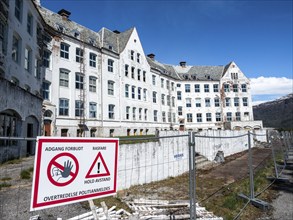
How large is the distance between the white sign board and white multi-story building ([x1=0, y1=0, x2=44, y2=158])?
8505mm

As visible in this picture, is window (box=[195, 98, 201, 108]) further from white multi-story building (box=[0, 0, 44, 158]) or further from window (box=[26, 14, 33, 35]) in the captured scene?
window (box=[26, 14, 33, 35])

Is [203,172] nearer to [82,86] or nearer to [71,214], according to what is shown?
[71,214]

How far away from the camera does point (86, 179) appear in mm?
3619

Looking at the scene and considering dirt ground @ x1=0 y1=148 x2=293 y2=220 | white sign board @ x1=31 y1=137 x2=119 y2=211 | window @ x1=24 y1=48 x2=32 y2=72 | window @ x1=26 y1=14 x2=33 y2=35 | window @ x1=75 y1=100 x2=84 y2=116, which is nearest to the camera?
white sign board @ x1=31 y1=137 x2=119 y2=211

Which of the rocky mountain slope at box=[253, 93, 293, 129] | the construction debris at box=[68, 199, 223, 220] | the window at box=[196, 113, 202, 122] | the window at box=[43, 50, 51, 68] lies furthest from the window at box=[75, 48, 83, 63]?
the rocky mountain slope at box=[253, 93, 293, 129]

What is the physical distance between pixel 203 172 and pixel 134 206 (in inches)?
320

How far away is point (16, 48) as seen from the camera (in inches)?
650

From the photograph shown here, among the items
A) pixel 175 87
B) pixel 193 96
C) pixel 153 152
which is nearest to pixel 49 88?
pixel 153 152

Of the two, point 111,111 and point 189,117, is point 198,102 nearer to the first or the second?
point 189,117

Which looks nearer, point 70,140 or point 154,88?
point 70,140

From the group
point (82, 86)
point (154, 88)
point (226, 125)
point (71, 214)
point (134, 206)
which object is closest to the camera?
point (71, 214)

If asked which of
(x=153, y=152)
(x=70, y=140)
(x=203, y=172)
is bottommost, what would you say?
(x=203, y=172)

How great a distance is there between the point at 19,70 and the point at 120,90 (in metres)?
17.2

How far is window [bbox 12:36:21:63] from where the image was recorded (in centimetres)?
1592
